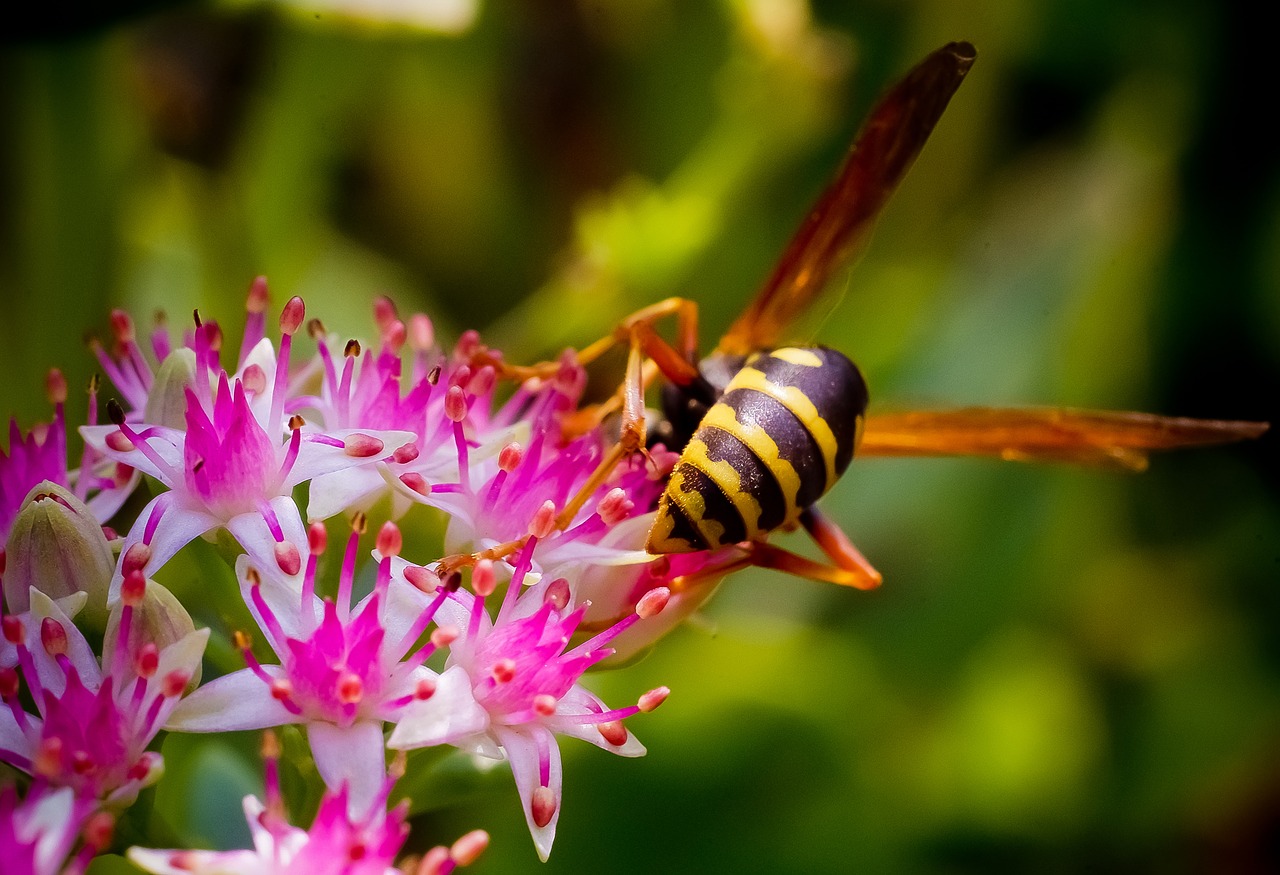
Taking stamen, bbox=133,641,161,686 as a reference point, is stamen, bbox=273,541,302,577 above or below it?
above

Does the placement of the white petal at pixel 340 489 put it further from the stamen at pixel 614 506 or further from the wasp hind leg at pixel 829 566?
the wasp hind leg at pixel 829 566

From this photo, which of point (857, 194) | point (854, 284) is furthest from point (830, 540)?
point (854, 284)

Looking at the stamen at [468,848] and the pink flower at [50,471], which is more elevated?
the pink flower at [50,471]

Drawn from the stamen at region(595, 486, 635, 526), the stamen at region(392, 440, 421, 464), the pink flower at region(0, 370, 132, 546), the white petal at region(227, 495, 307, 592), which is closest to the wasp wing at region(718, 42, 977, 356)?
the stamen at region(595, 486, 635, 526)

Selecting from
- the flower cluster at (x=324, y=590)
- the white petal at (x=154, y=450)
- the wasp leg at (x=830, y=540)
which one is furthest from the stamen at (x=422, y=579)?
the wasp leg at (x=830, y=540)

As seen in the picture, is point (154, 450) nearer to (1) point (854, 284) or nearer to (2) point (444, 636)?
(2) point (444, 636)

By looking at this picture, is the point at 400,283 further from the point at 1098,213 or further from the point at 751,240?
the point at 1098,213

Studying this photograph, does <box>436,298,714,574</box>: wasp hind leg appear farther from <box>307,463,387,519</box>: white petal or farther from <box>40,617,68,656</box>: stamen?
<box>40,617,68,656</box>: stamen

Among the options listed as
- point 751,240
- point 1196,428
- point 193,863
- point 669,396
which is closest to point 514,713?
point 193,863
